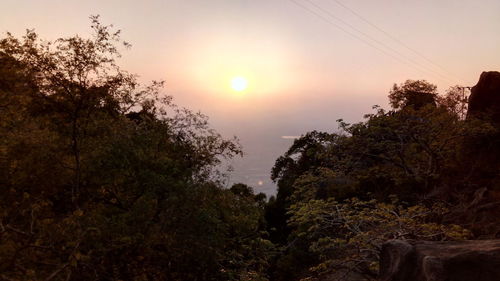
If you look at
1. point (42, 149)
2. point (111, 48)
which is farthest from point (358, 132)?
point (42, 149)

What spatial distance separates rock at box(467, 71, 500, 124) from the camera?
2758cm

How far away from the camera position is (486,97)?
95.2 ft

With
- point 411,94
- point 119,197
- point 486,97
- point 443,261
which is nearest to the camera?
point 443,261

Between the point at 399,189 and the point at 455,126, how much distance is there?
772 centimetres

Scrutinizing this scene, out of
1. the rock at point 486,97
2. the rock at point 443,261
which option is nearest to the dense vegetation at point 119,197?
→ the rock at point 443,261

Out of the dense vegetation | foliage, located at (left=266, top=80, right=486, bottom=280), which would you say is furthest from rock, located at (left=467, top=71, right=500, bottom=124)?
the dense vegetation

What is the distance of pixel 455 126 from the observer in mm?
23406

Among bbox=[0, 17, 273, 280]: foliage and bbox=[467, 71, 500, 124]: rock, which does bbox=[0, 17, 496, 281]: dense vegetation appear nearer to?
bbox=[0, 17, 273, 280]: foliage

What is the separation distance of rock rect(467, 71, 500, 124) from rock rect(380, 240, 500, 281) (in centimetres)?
2315

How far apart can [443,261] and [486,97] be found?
27197 millimetres

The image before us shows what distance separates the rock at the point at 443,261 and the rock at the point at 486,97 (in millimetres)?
23152

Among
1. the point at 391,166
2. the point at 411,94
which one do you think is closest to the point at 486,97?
the point at 391,166

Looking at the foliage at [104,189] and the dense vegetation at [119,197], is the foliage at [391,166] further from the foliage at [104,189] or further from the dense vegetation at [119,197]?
the foliage at [104,189]

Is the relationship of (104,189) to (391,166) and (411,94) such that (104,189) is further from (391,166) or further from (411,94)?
(411,94)
